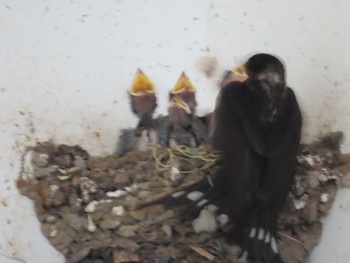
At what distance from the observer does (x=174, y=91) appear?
284 centimetres

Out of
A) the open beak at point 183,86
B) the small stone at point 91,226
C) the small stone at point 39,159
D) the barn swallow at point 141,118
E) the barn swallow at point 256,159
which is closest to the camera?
the barn swallow at point 256,159

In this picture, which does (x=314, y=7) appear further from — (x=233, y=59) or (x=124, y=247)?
(x=124, y=247)

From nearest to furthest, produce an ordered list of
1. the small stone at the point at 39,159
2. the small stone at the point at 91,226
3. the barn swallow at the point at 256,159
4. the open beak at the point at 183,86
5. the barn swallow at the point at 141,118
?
the barn swallow at the point at 256,159 < the small stone at the point at 91,226 < the small stone at the point at 39,159 < the barn swallow at the point at 141,118 < the open beak at the point at 183,86

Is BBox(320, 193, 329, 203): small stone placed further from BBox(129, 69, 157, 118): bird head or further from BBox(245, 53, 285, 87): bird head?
BBox(129, 69, 157, 118): bird head

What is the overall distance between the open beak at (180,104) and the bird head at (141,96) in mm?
80

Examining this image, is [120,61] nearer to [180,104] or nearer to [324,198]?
[180,104]

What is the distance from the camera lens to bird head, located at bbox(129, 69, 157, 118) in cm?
280

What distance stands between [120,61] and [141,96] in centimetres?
14

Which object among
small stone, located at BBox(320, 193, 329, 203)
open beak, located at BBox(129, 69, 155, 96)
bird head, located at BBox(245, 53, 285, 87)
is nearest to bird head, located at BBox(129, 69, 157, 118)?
open beak, located at BBox(129, 69, 155, 96)

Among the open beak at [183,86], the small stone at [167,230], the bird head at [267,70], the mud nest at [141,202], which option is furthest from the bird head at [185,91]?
the small stone at [167,230]

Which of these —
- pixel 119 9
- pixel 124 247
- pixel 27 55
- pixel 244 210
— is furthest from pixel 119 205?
pixel 119 9

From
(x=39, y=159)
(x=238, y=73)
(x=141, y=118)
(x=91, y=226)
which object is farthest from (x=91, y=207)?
(x=238, y=73)

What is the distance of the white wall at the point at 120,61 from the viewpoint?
2.40 meters

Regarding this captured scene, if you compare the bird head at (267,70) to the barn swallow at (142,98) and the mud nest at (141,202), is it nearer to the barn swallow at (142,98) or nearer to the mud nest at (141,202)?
the mud nest at (141,202)
